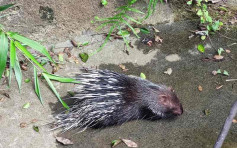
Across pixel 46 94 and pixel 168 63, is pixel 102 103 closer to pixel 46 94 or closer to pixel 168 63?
pixel 46 94

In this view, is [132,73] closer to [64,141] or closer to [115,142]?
[115,142]

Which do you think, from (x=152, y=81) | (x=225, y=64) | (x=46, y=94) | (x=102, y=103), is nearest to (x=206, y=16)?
(x=225, y=64)

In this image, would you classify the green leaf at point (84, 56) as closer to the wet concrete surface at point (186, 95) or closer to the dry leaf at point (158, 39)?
the wet concrete surface at point (186, 95)

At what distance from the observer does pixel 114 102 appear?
3539 mm

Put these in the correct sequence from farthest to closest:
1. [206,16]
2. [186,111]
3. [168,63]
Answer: [206,16] < [168,63] < [186,111]

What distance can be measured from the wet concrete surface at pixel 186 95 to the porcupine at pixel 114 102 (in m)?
0.10

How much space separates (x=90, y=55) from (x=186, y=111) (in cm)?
155

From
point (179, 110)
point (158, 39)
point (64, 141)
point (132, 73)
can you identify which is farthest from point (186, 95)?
point (64, 141)

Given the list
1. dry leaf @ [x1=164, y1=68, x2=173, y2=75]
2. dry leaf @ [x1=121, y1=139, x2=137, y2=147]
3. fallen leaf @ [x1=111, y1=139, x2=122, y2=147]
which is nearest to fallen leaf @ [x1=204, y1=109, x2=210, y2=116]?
dry leaf @ [x1=164, y1=68, x2=173, y2=75]

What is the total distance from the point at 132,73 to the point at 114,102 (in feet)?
2.62

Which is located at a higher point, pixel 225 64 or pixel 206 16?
pixel 206 16

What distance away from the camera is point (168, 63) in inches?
171

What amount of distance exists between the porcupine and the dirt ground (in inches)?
4.2

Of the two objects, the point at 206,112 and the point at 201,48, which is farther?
the point at 201,48
